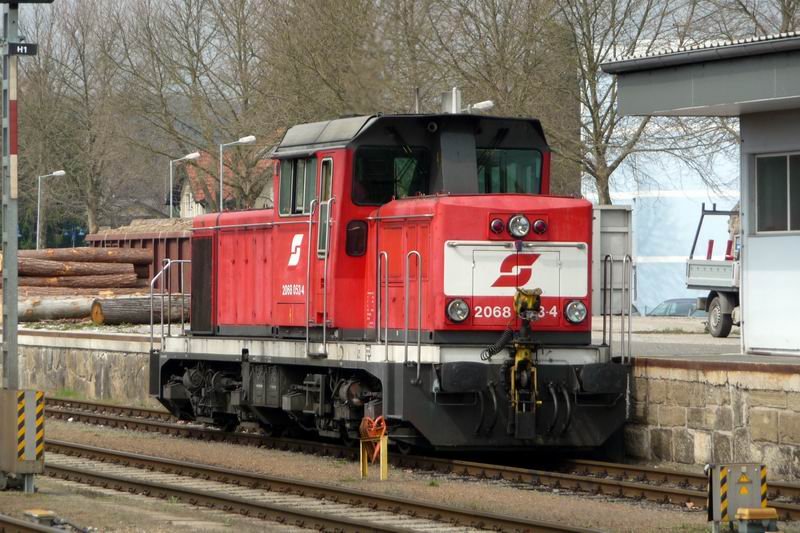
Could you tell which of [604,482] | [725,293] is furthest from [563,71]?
[604,482]

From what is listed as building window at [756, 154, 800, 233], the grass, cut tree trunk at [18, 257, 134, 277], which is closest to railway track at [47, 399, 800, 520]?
building window at [756, 154, 800, 233]

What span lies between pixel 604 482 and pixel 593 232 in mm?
3663

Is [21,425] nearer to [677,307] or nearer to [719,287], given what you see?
[719,287]

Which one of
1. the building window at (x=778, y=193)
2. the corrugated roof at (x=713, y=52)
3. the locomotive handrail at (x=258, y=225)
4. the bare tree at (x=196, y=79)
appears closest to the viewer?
the corrugated roof at (x=713, y=52)

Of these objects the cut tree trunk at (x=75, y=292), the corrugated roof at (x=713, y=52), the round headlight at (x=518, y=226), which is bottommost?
the cut tree trunk at (x=75, y=292)

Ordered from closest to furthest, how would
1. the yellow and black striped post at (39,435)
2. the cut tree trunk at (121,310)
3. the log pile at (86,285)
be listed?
the yellow and black striped post at (39,435) < the cut tree trunk at (121,310) < the log pile at (86,285)

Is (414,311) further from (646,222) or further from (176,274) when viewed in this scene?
(646,222)

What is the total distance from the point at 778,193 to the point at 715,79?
1.74 m

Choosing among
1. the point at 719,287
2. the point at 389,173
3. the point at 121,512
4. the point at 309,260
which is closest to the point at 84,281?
the point at 719,287

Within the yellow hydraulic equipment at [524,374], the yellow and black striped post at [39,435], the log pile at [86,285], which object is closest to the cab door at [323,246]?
the yellow hydraulic equipment at [524,374]

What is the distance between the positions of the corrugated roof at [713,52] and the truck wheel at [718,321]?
437 inches

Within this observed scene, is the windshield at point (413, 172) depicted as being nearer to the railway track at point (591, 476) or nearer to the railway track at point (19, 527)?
the railway track at point (591, 476)

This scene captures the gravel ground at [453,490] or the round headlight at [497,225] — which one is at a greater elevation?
the round headlight at [497,225]

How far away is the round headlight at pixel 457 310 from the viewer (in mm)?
13547
